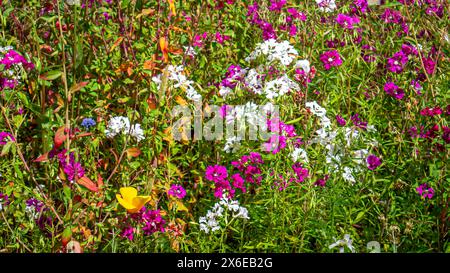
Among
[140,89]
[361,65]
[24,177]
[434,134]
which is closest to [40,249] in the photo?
[24,177]

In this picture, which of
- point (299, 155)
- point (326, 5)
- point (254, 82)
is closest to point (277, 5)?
point (326, 5)

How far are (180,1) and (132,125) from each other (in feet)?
2.26

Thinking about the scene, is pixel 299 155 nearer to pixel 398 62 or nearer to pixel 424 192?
pixel 424 192

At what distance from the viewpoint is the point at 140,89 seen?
3.22 meters

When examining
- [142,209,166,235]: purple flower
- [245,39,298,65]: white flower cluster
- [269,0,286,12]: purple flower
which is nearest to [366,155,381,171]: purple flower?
[245,39,298,65]: white flower cluster

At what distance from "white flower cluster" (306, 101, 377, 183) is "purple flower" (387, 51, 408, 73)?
1.65ft

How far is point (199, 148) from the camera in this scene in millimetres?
3348

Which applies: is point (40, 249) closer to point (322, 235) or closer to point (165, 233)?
point (165, 233)

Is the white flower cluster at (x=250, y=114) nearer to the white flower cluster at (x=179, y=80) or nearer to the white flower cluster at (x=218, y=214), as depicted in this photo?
the white flower cluster at (x=179, y=80)

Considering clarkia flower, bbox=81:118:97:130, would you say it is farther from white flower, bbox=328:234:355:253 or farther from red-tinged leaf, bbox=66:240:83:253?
white flower, bbox=328:234:355:253

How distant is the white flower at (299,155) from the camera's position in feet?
9.77

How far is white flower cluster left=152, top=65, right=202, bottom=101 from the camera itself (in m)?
3.14

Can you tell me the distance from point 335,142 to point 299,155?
0.20 metres

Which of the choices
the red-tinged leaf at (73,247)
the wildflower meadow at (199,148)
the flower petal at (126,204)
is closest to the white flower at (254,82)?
the wildflower meadow at (199,148)
